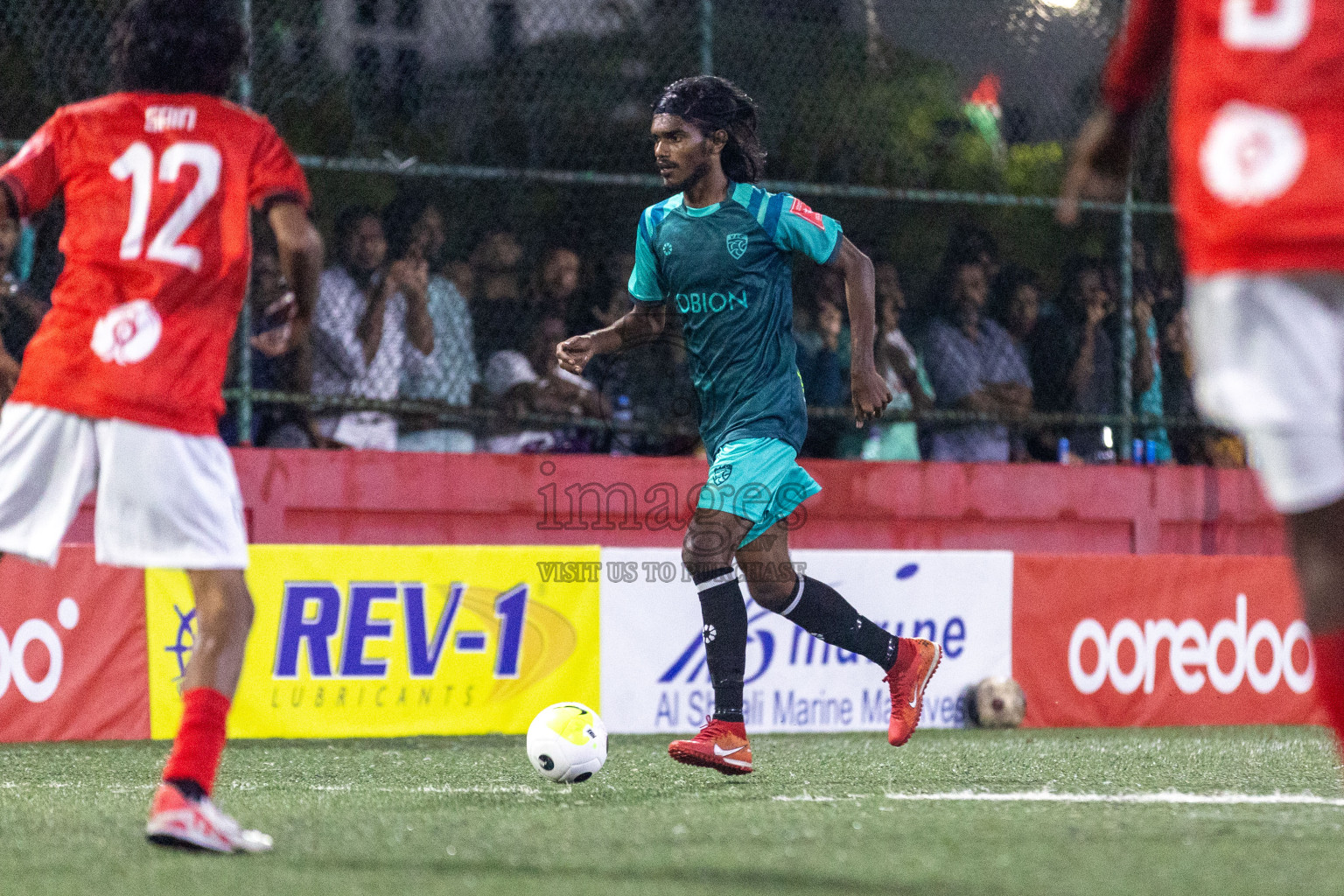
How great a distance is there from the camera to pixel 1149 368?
10391 mm

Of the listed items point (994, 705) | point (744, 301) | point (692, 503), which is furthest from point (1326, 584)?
point (692, 503)

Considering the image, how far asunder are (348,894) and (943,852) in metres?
1.22

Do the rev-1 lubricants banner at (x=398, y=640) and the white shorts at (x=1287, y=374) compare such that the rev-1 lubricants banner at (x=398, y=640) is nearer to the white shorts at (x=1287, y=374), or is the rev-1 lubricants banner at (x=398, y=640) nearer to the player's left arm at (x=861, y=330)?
the player's left arm at (x=861, y=330)

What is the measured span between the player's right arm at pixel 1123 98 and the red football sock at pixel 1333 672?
3.10 feet

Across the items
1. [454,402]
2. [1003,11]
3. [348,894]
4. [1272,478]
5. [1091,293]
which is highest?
[1003,11]

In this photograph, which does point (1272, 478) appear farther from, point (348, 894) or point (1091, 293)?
point (1091, 293)

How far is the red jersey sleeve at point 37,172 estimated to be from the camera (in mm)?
3957

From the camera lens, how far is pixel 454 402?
29.8 ft

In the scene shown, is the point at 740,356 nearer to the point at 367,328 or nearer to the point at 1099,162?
the point at 1099,162

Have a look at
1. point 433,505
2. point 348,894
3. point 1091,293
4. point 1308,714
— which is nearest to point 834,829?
point 348,894

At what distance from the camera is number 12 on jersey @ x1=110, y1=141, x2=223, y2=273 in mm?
3898

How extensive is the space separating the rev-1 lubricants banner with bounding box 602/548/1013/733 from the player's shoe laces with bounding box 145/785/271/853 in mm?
4321

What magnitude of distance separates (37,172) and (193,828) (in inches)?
58.7

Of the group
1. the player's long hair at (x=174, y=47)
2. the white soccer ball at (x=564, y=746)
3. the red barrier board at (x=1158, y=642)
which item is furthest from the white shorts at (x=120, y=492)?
the red barrier board at (x=1158, y=642)
